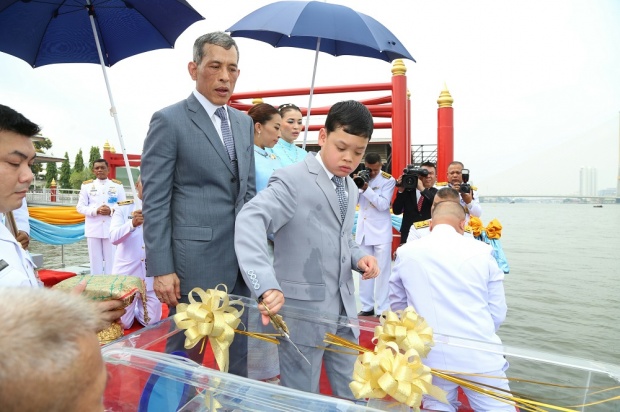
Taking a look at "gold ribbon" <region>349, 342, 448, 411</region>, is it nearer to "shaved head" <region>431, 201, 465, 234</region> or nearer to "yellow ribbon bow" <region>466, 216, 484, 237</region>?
"shaved head" <region>431, 201, 465, 234</region>

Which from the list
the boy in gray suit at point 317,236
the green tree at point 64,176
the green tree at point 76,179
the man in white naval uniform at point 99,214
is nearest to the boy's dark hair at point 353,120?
the boy in gray suit at point 317,236

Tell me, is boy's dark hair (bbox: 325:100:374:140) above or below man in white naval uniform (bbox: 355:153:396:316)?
above

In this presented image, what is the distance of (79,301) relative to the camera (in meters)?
0.45

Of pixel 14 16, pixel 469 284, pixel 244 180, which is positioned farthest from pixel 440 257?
pixel 14 16

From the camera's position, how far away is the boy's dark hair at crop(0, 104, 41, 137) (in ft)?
3.39

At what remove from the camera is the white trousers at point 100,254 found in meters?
4.56

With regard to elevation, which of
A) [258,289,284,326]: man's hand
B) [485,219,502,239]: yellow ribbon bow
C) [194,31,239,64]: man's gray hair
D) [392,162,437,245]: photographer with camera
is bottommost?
[485,219,502,239]: yellow ribbon bow

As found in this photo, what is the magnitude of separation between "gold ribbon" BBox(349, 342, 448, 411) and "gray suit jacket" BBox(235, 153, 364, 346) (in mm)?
403

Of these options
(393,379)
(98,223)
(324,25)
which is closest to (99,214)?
(98,223)

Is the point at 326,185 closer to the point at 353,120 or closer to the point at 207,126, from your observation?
the point at 353,120

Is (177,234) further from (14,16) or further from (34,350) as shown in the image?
(14,16)

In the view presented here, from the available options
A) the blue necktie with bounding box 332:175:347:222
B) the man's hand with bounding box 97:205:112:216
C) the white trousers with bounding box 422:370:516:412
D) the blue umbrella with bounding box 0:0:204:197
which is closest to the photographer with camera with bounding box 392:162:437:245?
the blue umbrella with bounding box 0:0:204:197

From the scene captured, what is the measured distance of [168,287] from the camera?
1.47 meters

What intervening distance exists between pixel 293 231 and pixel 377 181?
2709mm
